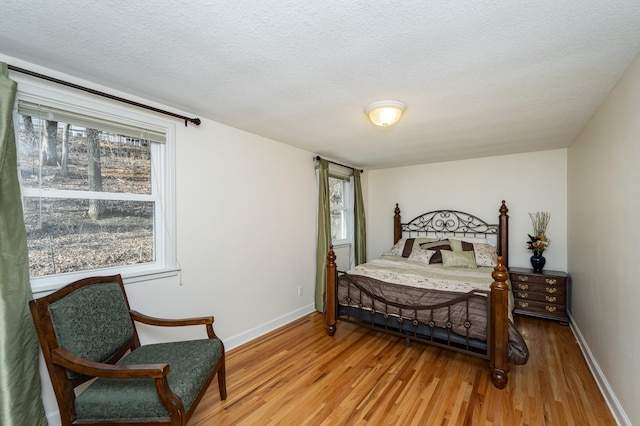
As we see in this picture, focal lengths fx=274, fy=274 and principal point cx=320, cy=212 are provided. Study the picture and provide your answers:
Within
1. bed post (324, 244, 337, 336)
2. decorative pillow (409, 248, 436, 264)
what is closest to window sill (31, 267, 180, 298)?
bed post (324, 244, 337, 336)

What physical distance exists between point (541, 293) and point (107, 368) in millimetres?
4342

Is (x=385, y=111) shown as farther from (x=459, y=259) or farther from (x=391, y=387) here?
(x=459, y=259)

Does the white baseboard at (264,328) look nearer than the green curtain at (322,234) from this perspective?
Yes

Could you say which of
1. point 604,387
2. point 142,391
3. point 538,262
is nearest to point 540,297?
point 538,262

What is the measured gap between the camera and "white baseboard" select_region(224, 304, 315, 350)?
9.08ft

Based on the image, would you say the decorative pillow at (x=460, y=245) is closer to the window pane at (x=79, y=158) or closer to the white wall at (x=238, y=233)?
the white wall at (x=238, y=233)

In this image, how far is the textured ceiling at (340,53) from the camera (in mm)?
1222

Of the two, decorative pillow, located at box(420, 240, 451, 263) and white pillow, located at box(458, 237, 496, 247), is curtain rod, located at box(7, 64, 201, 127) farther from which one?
white pillow, located at box(458, 237, 496, 247)

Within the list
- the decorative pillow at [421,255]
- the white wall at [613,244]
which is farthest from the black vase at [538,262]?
the decorative pillow at [421,255]

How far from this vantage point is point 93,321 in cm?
161

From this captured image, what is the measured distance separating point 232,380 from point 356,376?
102 centimetres

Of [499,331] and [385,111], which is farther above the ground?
[385,111]

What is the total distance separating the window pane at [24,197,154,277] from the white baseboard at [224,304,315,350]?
1155 millimetres

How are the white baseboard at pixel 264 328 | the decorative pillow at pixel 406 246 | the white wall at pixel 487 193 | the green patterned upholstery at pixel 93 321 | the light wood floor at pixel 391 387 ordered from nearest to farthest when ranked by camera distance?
the green patterned upholstery at pixel 93 321 < the light wood floor at pixel 391 387 < the white baseboard at pixel 264 328 < the white wall at pixel 487 193 < the decorative pillow at pixel 406 246
